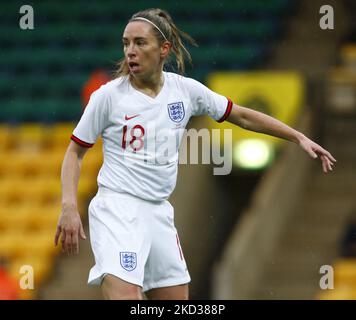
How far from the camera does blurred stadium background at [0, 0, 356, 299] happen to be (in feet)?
37.4

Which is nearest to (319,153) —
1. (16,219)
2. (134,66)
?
(134,66)

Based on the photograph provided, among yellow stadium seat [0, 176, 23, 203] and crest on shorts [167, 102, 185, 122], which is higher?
crest on shorts [167, 102, 185, 122]

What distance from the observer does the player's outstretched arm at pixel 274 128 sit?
607cm

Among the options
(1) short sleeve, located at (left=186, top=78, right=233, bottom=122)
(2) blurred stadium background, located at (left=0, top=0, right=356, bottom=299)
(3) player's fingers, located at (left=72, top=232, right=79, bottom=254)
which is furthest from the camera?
(2) blurred stadium background, located at (left=0, top=0, right=356, bottom=299)

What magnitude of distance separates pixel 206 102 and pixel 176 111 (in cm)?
24

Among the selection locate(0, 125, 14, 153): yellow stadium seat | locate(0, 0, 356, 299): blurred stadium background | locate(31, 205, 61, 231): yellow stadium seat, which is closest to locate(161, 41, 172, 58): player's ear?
locate(0, 0, 356, 299): blurred stadium background

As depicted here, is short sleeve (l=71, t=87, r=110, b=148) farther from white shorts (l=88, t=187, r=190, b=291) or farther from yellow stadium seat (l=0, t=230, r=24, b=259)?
yellow stadium seat (l=0, t=230, r=24, b=259)

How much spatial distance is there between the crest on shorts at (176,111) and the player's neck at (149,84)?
10cm

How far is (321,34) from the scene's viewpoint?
45.9ft

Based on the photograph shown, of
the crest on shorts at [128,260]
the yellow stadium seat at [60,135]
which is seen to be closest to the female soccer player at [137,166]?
the crest on shorts at [128,260]

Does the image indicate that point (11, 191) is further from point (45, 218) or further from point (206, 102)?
point (206, 102)

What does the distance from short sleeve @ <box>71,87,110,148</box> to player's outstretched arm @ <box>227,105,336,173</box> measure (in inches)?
29.9

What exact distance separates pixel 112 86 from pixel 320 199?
7049mm

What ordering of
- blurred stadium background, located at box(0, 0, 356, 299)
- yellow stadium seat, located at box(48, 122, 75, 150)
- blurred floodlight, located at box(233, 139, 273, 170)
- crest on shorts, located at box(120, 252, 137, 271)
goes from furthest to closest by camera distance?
yellow stadium seat, located at box(48, 122, 75, 150)
blurred floodlight, located at box(233, 139, 273, 170)
blurred stadium background, located at box(0, 0, 356, 299)
crest on shorts, located at box(120, 252, 137, 271)
